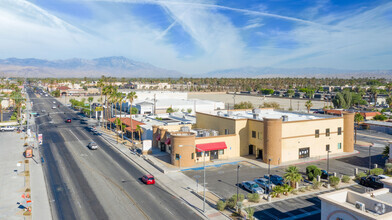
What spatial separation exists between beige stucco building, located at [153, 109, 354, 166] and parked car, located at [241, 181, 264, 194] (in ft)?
37.9

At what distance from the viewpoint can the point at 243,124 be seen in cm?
5050

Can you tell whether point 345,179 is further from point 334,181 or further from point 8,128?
point 8,128

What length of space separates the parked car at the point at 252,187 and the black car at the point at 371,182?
46.7ft

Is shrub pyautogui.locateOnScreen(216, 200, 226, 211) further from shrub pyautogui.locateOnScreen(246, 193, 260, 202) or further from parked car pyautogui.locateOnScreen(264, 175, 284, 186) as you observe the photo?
parked car pyautogui.locateOnScreen(264, 175, 284, 186)

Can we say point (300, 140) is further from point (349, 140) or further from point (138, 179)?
point (138, 179)

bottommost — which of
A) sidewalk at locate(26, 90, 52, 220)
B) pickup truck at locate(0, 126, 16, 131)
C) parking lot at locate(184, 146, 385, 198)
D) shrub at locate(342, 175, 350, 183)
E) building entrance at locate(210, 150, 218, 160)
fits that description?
parking lot at locate(184, 146, 385, 198)

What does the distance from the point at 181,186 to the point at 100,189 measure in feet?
32.0

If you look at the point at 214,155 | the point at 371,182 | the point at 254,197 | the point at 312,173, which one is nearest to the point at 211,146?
the point at 214,155

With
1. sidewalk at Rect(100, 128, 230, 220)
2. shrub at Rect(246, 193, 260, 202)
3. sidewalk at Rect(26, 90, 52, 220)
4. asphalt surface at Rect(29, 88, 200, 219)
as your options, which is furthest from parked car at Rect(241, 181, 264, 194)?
sidewalk at Rect(26, 90, 52, 220)

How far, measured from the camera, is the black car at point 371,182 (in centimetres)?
3529

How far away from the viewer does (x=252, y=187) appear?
33.9 metres

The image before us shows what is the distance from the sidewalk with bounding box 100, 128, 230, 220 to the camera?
28.3m

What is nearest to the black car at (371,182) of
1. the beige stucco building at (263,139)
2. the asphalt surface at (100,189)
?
the beige stucco building at (263,139)

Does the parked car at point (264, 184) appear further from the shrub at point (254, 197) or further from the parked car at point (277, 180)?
the shrub at point (254, 197)
